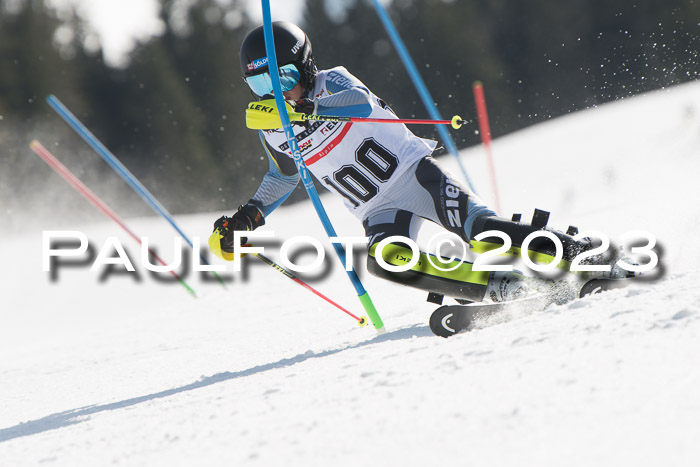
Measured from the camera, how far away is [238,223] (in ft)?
10.8

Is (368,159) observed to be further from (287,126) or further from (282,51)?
(282,51)

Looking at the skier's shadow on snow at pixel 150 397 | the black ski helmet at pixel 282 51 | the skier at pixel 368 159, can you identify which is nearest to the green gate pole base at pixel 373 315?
the skier's shadow on snow at pixel 150 397

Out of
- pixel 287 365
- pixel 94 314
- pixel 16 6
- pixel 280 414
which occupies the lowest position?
pixel 280 414

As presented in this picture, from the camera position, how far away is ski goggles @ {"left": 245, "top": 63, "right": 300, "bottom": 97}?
2.93 metres

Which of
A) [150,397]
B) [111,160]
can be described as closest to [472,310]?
[150,397]

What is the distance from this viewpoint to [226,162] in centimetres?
2712

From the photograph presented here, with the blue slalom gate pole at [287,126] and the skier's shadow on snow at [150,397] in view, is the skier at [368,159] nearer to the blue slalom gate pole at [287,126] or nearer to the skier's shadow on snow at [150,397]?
the blue slalom gate pole at [287,126]

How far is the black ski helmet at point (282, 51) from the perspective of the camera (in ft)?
9.51

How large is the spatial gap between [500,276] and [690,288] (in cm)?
75

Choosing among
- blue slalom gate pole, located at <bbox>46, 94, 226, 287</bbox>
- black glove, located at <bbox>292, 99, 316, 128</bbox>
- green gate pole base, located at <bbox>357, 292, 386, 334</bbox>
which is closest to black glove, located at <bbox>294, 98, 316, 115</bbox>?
black glove, located at <bbox>292, 99, 316, 128</bbox>

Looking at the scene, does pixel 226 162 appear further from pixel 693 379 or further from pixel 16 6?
pixel 693 379

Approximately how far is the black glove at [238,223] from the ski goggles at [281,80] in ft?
1.91

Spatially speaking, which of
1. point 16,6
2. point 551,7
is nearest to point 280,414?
point 16,6

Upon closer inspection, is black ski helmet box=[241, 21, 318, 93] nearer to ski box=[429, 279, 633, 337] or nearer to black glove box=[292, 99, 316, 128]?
black glove box=[292, 99, 316, 128]
